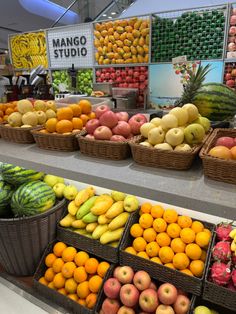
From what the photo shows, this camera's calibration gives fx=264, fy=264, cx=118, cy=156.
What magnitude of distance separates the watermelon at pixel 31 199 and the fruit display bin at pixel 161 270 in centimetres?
46

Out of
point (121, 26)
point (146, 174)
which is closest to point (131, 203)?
point (146, 174)

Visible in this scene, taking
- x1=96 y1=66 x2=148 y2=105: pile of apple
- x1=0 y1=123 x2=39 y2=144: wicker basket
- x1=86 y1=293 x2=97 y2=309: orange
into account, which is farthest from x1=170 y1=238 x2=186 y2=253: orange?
x1=96 y1=66 x2=148 y2=105: pile of apple

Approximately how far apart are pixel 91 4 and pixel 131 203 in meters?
10.3

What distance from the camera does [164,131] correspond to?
96 cm

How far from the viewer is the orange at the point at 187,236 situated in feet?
3.93

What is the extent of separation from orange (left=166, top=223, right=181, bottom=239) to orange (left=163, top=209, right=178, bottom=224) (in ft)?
0.10

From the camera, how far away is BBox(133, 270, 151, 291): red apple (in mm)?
1162

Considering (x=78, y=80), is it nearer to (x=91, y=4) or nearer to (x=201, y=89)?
(x=201, y=89)

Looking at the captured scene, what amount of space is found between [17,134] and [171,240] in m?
A: 0.88

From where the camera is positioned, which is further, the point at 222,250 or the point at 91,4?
the point at 91,4

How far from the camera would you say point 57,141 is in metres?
1.11

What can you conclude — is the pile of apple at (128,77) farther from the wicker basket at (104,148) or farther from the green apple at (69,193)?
the wicker basket at (104,148)

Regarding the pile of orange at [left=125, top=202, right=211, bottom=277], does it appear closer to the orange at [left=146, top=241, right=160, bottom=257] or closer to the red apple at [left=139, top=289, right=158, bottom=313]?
the orange at [left=146, top=241, right=160, bottom=257]

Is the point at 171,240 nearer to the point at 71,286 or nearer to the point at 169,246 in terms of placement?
the point at 169,246
